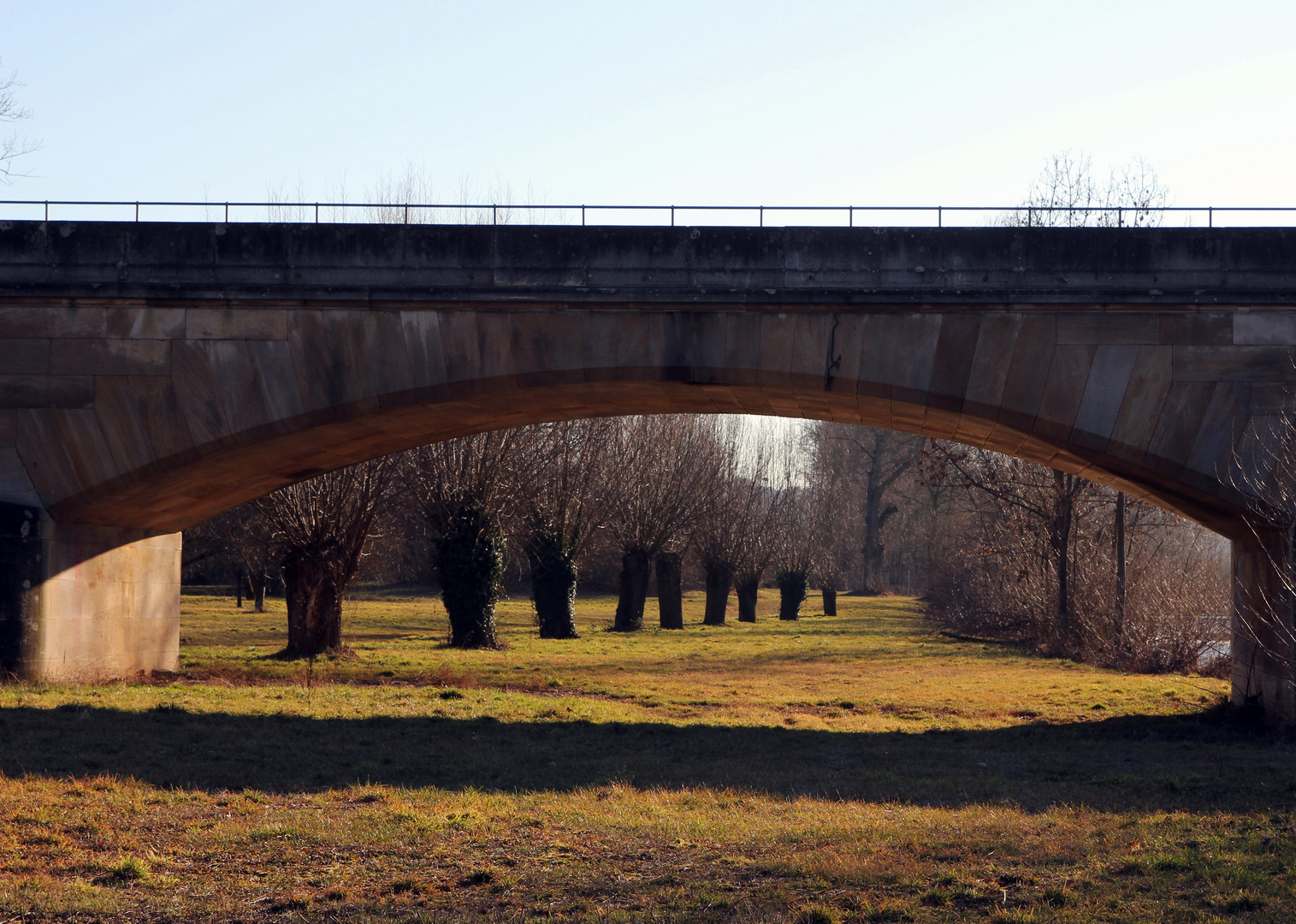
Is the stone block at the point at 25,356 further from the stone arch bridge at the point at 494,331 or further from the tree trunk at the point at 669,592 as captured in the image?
the tree trunk at the point at 669,592

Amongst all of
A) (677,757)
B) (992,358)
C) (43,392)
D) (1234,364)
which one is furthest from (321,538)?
(1234,364)

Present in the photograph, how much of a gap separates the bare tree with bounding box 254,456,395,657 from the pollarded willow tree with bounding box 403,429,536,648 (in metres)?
2.43

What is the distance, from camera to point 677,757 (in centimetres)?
1164

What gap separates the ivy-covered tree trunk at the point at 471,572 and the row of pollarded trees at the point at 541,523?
0.10 feet

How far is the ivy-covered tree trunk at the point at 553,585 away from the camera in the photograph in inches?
1076

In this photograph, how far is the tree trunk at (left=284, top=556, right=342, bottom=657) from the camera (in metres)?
20.7

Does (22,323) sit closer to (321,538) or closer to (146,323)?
(146,323)

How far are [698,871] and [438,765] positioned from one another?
422 cm

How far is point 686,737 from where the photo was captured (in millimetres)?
12836

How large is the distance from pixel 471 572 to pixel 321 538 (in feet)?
13.6

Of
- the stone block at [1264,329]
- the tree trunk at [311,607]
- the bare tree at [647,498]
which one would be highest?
the stone block at [1264,329]

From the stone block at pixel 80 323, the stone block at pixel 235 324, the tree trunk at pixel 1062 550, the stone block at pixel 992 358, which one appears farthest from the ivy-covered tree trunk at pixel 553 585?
the stone block at pixel 992 358

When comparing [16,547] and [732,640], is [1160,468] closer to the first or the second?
[16,547]

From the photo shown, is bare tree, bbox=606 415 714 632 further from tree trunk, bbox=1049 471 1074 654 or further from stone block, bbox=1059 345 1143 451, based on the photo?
stone block, bbox=1059 345 1143 451
